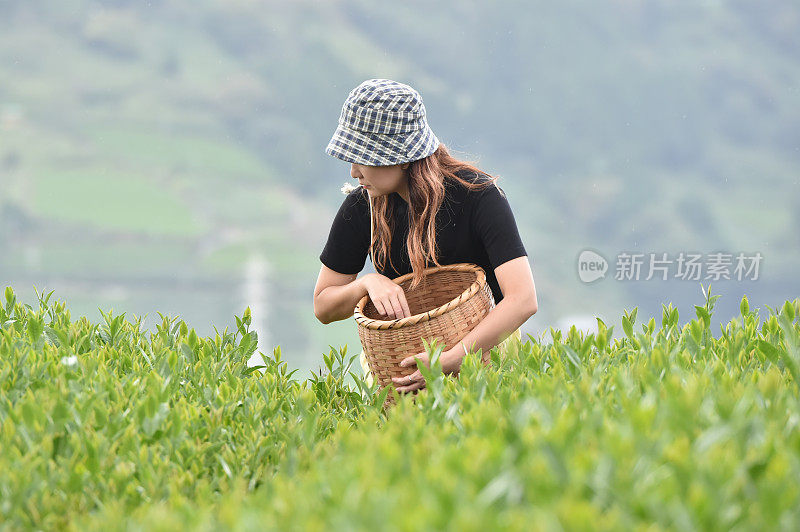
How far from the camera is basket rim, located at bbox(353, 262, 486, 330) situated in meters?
3.59

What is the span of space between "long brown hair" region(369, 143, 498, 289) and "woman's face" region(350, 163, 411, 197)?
0.05 m

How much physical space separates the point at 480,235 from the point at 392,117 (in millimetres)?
732

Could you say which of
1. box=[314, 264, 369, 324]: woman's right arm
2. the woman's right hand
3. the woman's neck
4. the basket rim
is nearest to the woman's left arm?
the basket rim

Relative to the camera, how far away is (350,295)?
13.9 ft

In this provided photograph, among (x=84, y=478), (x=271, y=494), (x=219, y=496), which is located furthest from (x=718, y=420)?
(x=84, y=478)

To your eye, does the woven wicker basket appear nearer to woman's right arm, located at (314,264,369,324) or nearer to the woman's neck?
woman's right arm, located at (314,264,369,324)

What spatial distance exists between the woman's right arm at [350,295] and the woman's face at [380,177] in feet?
1.38

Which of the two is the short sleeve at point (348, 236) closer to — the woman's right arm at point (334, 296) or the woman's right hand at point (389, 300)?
the woman's right arm at point (334, 296)

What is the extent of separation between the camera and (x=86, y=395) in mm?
2701

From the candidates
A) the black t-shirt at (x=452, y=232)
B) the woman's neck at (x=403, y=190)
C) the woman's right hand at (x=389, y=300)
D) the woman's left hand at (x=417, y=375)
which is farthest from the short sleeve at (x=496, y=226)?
the woman's left hand at (x=417, y=375)

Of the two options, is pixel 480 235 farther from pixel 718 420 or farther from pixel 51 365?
pixel 718 420

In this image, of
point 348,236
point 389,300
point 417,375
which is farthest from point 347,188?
point 417,375

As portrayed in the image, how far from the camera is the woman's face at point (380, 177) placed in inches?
155

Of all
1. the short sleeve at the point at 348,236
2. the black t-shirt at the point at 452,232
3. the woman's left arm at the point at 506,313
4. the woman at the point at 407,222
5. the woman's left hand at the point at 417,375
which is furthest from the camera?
the short sleeve at the point at 348,236
